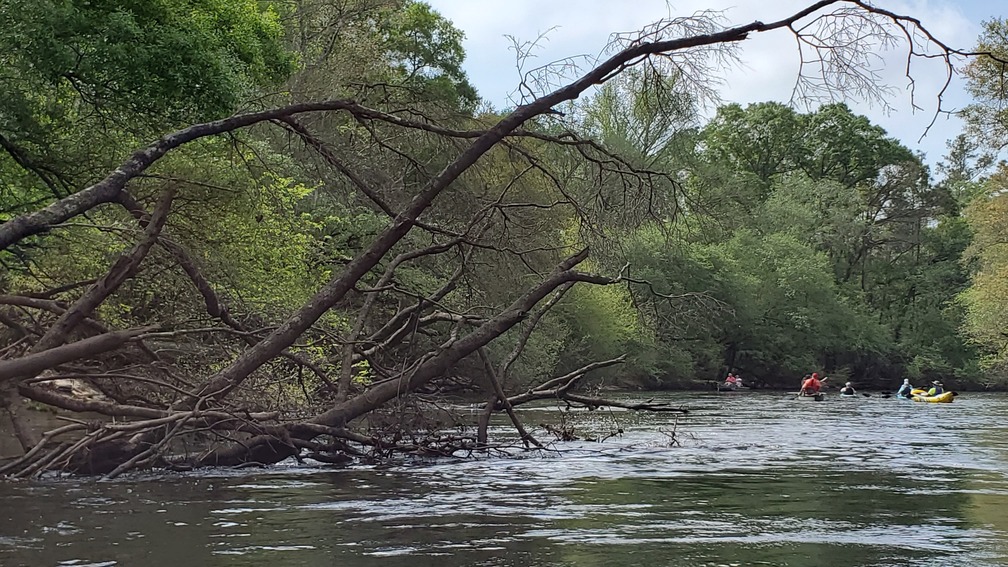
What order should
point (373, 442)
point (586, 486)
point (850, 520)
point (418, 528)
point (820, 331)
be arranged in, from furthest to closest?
point (820, 331) → point (373, 442) → point (586, 486) → point (850, 520) → point (418, 528)

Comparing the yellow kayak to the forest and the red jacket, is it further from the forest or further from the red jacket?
the forest

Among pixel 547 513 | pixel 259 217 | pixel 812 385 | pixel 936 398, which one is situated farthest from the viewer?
pixel 812 385

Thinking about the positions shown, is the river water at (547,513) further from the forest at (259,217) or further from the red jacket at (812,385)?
the red jacket at (812,385)

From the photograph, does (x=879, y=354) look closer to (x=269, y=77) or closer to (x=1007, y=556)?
(x=269, y=77)

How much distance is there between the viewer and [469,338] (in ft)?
47.4

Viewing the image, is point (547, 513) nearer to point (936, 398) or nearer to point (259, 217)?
point (259, 217)

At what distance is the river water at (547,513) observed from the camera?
912 cm

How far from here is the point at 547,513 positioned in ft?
37.9

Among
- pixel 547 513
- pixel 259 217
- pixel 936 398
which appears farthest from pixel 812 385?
pixel 547 513

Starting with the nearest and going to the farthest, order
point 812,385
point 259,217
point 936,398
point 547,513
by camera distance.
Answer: point 547,513 → point 259,217 → point 936,398 → point 812,385

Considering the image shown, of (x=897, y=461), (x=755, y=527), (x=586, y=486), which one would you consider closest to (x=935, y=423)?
(x=897, y=461)

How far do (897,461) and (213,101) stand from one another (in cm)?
1126

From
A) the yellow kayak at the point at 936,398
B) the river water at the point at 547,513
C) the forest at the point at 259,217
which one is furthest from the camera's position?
the yellow kayak at the point at 936,398

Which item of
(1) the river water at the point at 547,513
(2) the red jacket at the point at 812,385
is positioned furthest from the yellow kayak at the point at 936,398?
(1) the river water at the point at 547,513
